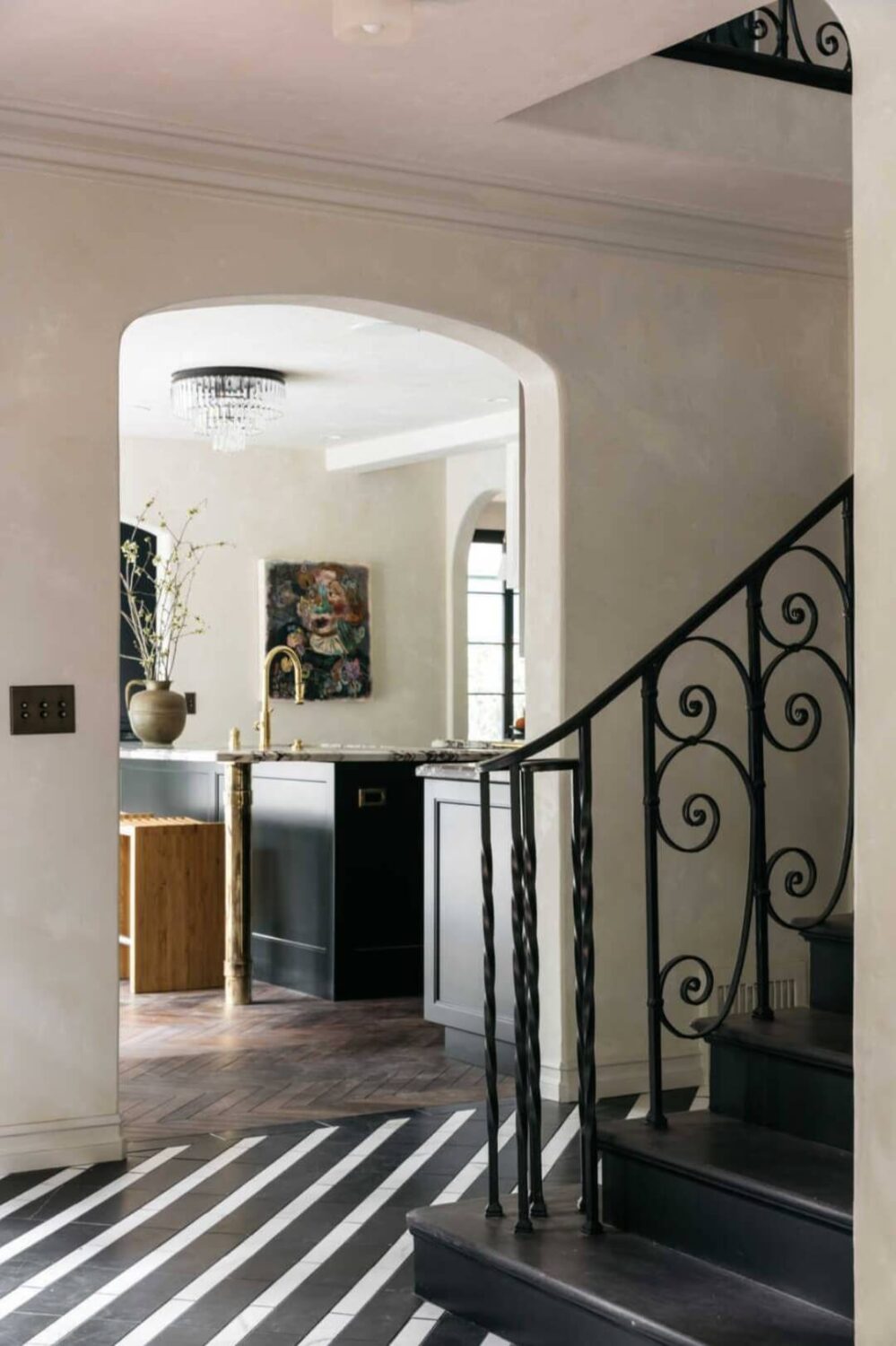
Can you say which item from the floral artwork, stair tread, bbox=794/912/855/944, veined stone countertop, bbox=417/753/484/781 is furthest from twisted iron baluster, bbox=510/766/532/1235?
the floral artwork

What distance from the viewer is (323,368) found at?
848 cm

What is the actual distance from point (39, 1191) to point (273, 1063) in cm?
160

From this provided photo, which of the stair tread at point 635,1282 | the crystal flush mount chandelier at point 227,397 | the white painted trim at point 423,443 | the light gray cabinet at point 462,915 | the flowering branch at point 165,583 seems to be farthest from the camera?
the flowering branch at point 165,583

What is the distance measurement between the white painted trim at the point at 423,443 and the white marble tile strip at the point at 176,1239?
605 centimetres

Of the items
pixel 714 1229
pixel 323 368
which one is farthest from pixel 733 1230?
pixel 323 368

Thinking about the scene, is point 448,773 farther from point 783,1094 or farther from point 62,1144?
point 783,1094

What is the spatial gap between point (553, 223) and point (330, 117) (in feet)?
3.22

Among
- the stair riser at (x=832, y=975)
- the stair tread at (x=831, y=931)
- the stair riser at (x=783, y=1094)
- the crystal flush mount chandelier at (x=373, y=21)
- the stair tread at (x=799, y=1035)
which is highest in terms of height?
the crystal flush mount chandelier at (x=373, y=21)

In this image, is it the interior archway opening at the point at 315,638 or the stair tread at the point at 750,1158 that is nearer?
the stair tread at the point at 750,1158

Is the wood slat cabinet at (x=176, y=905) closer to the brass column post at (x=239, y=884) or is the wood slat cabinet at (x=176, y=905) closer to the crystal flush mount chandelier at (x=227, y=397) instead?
the brass column post at (x=239, y=884)

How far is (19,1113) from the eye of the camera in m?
4.33

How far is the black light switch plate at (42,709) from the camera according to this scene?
4.34 meters

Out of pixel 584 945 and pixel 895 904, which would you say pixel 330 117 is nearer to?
pixel 584 945

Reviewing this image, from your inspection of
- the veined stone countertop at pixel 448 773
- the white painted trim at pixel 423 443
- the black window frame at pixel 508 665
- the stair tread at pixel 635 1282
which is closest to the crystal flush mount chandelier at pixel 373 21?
the stair tread at pixel 635 1282
